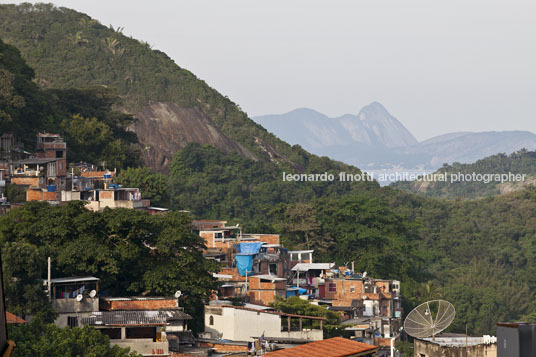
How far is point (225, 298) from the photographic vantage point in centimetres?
3741

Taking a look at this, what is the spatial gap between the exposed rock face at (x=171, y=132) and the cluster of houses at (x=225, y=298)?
38.9 metres

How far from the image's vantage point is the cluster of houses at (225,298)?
91.2 ft

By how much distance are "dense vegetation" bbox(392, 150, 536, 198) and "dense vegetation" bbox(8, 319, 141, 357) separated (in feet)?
418

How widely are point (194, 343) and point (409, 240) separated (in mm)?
40987

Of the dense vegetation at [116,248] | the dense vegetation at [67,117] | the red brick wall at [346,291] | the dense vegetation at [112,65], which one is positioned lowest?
the red brick wall at [346,291]

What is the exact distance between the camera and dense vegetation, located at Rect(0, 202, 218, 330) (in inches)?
1228

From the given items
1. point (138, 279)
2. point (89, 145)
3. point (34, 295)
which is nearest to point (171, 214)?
point (138, 279)

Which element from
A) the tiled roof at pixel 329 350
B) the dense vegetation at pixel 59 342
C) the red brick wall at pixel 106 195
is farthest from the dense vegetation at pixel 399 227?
the tiled roof at pixel 329 350

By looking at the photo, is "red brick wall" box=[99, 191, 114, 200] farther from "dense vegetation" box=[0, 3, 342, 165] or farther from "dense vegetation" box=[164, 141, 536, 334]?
"dense vegetation" box=[0, 3, 342, 165]

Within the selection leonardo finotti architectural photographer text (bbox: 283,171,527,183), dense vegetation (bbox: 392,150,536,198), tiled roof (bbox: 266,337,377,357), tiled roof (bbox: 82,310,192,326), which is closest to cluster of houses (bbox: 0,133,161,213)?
tiled roof (bbox: 82,310,192,326)

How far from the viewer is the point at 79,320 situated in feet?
91.9

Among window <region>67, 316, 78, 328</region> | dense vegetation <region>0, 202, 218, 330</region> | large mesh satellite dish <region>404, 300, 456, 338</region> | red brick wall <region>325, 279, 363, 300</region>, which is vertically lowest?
red brick wall <region>325, 279, 363, 300</region>

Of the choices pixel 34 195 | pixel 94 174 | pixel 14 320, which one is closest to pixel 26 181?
pixel 34 195

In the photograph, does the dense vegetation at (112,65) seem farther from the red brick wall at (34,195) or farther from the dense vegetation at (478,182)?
the red brick wall at (34,195)
